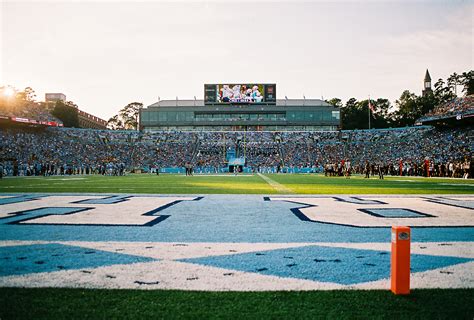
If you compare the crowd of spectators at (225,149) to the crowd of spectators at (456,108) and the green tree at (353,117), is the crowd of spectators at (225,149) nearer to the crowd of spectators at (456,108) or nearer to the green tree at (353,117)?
the crowd of spectators at (456,108)

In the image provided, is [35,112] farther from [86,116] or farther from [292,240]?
[292,240]

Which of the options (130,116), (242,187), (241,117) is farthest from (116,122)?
(242,187)

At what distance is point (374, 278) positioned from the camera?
3.91 m

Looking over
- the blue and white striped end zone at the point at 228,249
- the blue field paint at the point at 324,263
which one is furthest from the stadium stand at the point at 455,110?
the blue field paint at the point at 324,263

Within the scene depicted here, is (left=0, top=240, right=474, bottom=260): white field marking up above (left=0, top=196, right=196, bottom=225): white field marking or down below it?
above

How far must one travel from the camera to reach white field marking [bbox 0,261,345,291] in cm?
364

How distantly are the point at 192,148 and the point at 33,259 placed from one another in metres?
61.3

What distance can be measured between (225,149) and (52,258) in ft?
199

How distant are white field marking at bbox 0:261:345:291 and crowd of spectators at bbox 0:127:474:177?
1646 inches

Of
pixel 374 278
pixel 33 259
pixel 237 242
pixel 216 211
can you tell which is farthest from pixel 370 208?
pixel 33 259

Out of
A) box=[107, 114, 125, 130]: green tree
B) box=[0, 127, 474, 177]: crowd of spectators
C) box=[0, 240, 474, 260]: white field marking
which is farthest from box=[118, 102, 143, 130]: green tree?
box=[0, 240, 474, 260]: white field marking

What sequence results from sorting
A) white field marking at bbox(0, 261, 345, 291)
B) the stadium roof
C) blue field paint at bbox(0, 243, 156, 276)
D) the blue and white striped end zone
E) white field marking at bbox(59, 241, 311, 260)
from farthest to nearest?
the stadium roof
white field marking at bbox(59, 241, 311, 260)
blue field paint at bbox(0, 243, 156, 276)
the blue and white striped end zone
white field marking at bbox(0, 261, 345, 291)

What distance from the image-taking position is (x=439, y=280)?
12.6ft

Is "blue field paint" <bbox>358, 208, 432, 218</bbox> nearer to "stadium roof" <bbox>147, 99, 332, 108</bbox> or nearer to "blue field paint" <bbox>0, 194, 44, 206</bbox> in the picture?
"blue field paint" <bbox>0, 194, 44, 206</bbox>
